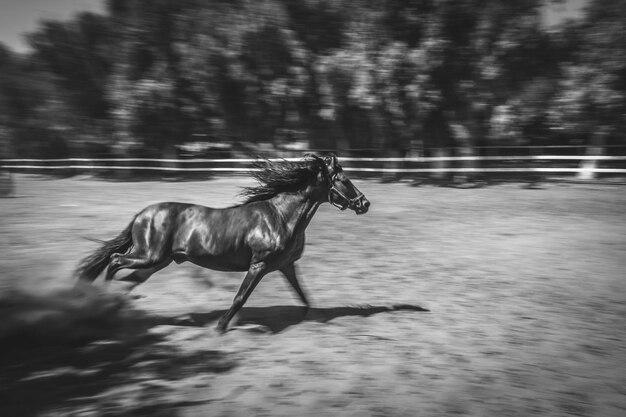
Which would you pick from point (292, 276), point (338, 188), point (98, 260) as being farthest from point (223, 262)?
point (338, 188)

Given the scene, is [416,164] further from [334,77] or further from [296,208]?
[296,208]

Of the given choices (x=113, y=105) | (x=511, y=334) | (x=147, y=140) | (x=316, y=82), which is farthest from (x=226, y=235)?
(x=113, y=105)

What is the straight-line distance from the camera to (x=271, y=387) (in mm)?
4781

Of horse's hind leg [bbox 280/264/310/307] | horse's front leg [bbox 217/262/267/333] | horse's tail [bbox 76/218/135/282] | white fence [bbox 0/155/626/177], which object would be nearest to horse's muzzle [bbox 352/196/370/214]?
horse's hind leg [bbox 280/264/310/307]

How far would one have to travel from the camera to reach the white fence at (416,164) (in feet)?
73.4

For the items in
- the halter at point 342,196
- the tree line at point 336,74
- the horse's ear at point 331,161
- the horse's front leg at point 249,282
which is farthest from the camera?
the tree line at point 336,74

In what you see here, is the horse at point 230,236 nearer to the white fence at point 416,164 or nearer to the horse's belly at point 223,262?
the horse's belly at point 223,262

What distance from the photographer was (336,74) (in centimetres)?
A: 2159

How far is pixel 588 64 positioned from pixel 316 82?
1117cm

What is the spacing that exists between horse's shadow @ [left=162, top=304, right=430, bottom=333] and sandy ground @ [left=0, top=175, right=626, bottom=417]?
4 centimetres

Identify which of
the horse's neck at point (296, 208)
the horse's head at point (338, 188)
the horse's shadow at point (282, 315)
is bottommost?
the horse's shadow at point (282, 315)

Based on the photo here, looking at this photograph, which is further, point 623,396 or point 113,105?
point 113,105

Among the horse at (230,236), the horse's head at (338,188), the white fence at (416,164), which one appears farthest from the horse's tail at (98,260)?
the white fence at (416,164)

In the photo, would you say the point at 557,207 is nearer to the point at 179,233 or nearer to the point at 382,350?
the point at 382,350
